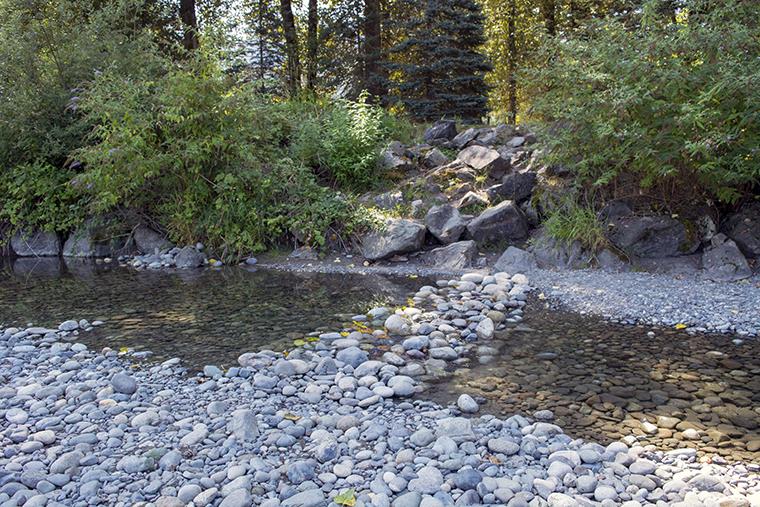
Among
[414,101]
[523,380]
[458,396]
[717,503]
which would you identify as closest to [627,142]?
[523,380]

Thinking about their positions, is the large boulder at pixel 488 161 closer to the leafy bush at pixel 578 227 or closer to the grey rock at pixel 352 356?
the leafy bush at pixel 578 227

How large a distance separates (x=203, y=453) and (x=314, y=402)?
854 mm

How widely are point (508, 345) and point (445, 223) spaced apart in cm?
352

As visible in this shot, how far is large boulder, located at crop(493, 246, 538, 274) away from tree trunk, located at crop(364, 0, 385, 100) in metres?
7.59

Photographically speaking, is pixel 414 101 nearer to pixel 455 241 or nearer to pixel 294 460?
pixel 455 241

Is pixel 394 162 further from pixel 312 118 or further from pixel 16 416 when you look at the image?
pixel 16 416

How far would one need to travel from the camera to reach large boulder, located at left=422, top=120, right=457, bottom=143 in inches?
415

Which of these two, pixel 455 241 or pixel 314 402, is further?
pixel 455 241

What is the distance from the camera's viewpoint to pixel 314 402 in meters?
3.61

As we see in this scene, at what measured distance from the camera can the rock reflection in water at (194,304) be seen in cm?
494

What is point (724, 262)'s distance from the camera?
6.34 metres

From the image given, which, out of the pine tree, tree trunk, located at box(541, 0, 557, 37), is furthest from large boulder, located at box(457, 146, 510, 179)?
tree trunk, located at box(541, 0, 557, 37)

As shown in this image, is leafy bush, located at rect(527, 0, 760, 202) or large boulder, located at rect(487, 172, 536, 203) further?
large boulder, located at rect(487, 172, 536, 203)

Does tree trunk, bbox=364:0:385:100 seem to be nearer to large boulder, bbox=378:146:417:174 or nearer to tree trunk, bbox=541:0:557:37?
large boulder, bbox=378:146:417:174
